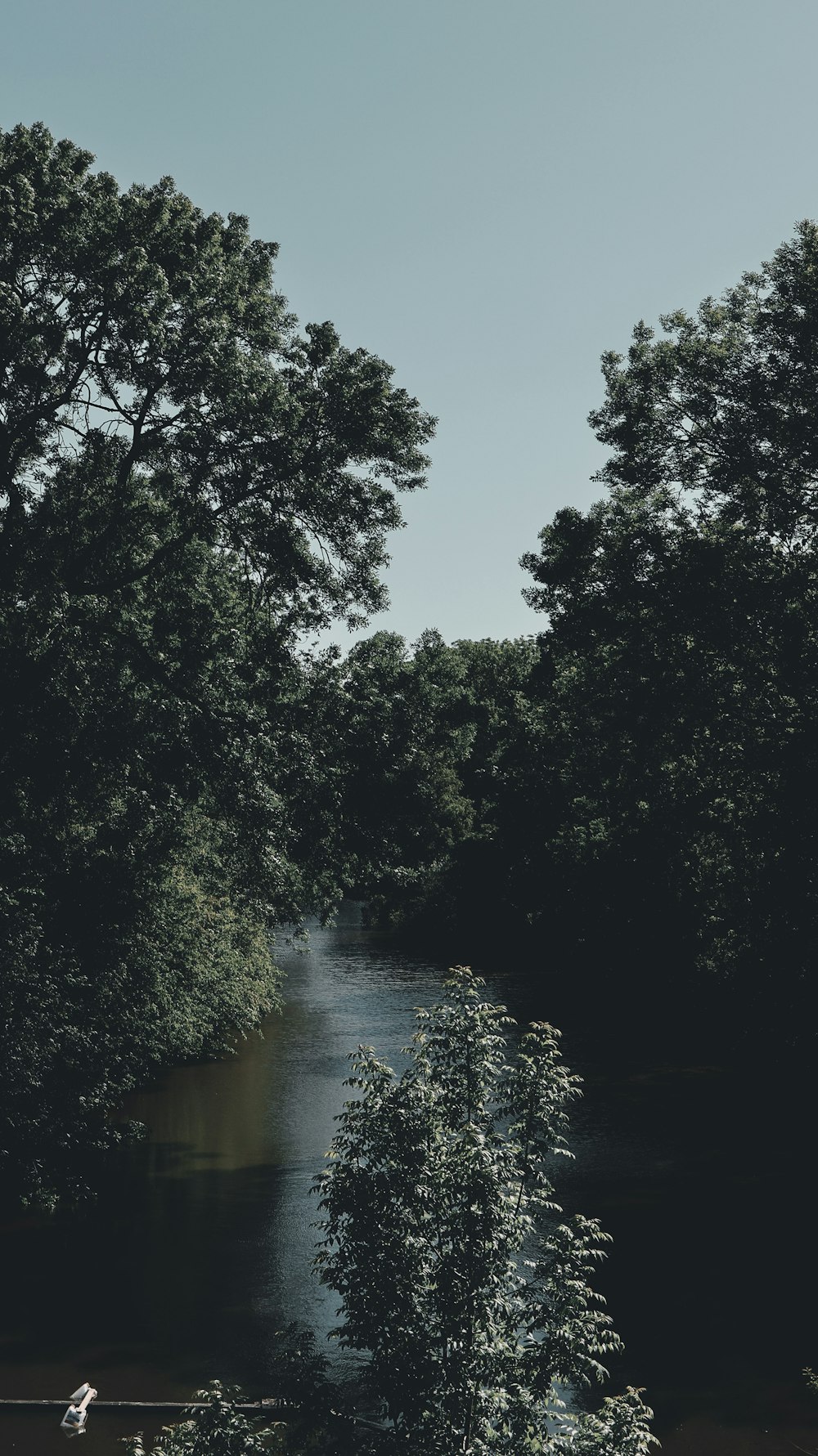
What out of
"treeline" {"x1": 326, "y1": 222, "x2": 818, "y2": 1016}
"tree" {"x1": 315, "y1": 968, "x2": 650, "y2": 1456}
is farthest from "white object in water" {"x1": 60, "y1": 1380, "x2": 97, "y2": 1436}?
"treeline" {"x1": 326, "y1": 222, "x2": 818, "y2": 1016}

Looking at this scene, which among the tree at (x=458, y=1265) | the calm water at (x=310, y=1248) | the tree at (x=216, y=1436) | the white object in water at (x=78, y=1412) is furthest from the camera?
the calm water at (x=310, y=1248)

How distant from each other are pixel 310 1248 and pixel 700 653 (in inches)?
457

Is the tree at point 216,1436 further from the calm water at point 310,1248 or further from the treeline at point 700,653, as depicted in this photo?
the treeline at point 700,653

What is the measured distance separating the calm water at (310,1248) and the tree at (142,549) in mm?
2104

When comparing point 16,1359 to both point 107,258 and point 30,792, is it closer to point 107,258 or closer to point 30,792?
point 30,792

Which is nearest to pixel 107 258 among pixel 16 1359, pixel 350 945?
pixel 16 1359

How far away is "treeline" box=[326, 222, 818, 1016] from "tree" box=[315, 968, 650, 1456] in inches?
395

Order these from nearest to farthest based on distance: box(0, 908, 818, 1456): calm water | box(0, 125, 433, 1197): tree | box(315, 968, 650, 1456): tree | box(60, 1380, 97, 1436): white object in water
A: box(315, 968, 650, 1456): tree, box(60, 1380, 97, 1436): white object in water, box(0, 908, 818, 1456): calm water, box(0, 125, 433, 1197): tree

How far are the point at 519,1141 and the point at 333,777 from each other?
10.0 metres

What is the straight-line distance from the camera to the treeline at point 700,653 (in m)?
17.6

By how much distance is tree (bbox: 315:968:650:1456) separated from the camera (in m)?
7.16

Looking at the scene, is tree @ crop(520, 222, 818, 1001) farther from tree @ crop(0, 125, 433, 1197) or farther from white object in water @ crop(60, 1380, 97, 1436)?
white object in water @ crop(60, 1380, 97, 1436)

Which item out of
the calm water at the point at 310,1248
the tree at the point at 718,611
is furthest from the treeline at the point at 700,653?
the calm water at the point at 310,1248

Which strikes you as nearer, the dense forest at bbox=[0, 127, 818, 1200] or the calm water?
the calm water
